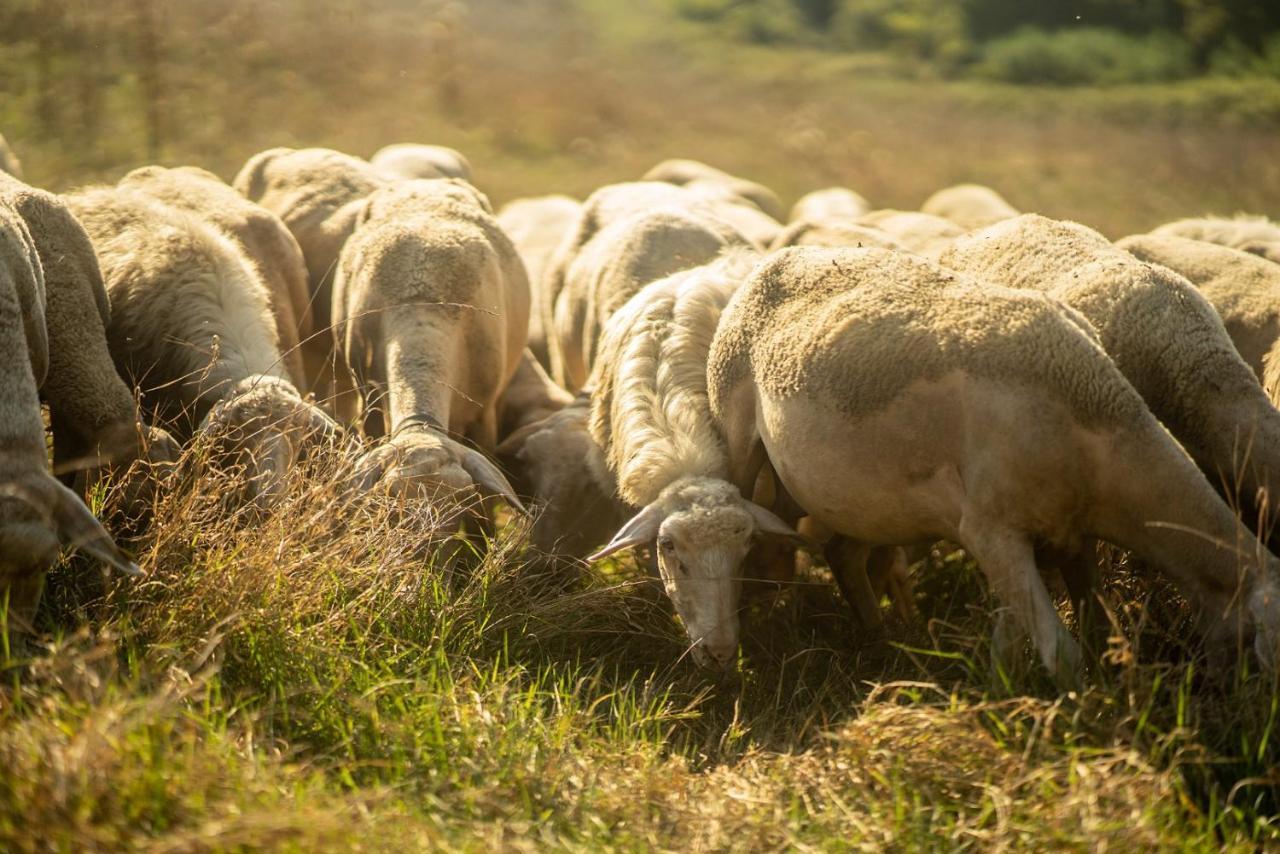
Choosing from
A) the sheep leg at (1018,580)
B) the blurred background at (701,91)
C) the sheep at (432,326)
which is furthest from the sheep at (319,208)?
the blurred background at (701,91)

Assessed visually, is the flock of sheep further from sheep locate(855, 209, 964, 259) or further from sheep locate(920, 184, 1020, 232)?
sheep locate(920, 184, 1020, 232)

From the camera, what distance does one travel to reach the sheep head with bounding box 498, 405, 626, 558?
621 centimetres

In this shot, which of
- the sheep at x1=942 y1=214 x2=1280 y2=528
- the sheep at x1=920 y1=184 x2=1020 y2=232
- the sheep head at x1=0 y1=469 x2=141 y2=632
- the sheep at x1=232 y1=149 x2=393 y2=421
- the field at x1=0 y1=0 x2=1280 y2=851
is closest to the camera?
the field at x1=0 y1=0 x2=1280 y2=851

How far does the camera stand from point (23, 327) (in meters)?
4.68

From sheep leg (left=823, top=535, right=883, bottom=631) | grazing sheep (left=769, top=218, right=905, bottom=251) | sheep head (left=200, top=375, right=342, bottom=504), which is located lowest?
sheep leg (left=823, top=535, right=883, bottom=631)

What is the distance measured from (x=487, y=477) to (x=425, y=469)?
288 mm

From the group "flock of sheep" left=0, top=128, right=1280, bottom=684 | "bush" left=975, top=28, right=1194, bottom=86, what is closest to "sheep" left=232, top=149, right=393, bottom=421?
"flock of sheep" left=0, top=128, right=1280, bottom=684

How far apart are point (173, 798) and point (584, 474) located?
10.3 ft

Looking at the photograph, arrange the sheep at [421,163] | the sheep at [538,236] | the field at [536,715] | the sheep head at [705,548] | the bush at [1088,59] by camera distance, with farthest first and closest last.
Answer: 1. the bush at [1088,59]
2. the sheep at [421,163]
3. the sheep at [538,236]
4. the sheep head at [705,548]
5. the field at [536,715]

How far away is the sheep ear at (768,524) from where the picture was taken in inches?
209

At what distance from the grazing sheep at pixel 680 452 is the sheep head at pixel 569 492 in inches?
8.1

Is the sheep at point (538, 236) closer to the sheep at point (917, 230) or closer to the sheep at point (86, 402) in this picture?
the sheep at point (917, 230)

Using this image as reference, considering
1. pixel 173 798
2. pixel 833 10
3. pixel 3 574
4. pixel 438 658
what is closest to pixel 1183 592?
pixel 438 658

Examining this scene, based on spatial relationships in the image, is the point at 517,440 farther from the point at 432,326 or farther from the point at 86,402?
the point at 86,402
